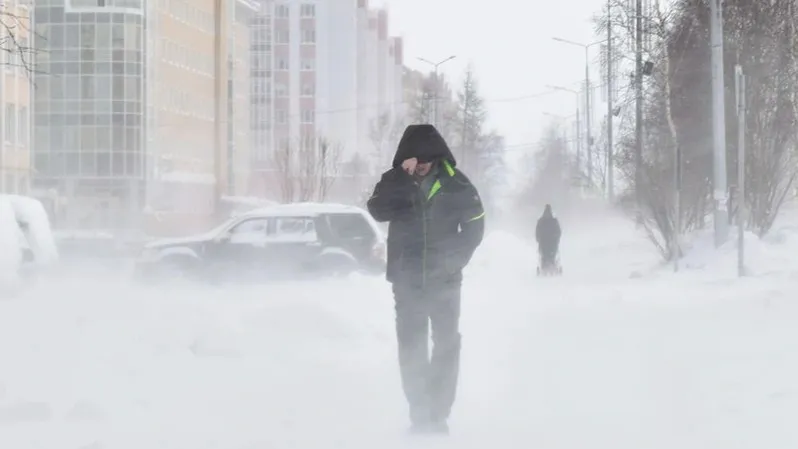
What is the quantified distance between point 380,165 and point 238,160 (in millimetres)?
40751

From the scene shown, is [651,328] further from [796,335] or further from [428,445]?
[428,445]

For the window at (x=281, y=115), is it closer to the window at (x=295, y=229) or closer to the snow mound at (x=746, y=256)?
the snow mound at (x=746, y=256)

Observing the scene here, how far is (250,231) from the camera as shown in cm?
2731

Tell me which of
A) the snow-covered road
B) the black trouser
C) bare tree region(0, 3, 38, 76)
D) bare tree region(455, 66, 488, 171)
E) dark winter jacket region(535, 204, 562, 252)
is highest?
bare tree region(455, 66, 488, 171)

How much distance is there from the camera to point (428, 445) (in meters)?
8.08

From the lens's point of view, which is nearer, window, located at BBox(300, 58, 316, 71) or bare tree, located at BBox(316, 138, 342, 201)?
bare tree, located at BBox(316, 138, 342, 201)

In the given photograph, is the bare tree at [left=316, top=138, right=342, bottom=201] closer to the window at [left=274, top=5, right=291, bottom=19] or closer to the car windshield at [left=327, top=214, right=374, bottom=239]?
the window at [left=274, top=5, right=291, bottom=19]

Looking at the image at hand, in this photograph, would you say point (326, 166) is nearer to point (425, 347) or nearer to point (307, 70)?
point (307, 70)

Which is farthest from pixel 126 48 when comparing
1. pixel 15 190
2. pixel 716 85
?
pixel 716 85

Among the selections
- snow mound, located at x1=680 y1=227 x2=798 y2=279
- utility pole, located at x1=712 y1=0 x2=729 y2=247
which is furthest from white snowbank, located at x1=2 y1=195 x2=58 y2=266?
utility pole, located at x1=712 y1=0 x2=729 y2=247

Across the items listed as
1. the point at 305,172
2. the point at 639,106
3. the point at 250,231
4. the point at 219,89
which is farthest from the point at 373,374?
the point at 305,172

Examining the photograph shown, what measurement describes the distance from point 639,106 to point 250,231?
16.0 m

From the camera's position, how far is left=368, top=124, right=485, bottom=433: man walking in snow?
Answer: 8477 mm

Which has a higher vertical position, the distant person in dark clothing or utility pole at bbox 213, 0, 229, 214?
utility pole at bbox 213, 0, 229, 214
